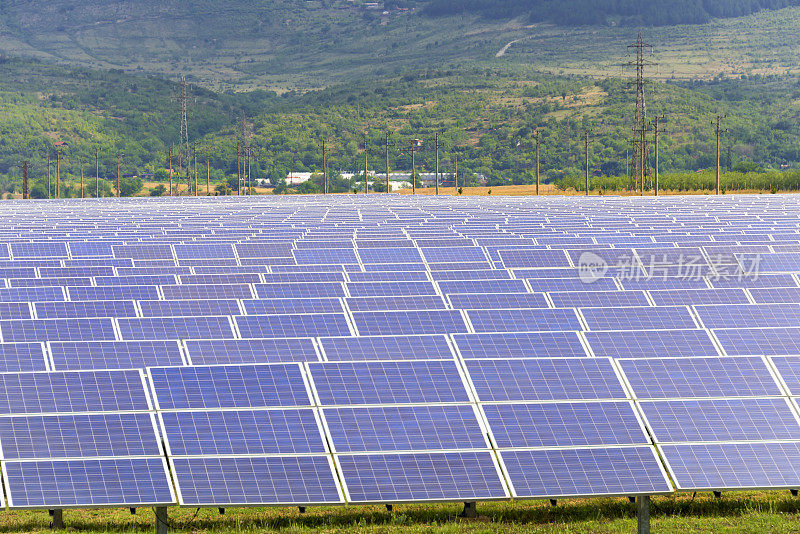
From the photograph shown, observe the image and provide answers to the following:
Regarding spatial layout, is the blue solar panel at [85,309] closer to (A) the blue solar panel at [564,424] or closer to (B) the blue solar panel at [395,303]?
(B) the blue solar panel at [395,303]

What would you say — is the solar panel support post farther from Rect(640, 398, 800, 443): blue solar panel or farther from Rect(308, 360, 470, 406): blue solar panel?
Rect(308, 360, 470, 406): blue solar panel

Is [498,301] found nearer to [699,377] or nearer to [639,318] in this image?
[639,318]

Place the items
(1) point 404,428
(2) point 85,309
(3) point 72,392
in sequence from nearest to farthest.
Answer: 1. (1) point 404,428
2. (3) point 72,392
3. (2) point 85,309

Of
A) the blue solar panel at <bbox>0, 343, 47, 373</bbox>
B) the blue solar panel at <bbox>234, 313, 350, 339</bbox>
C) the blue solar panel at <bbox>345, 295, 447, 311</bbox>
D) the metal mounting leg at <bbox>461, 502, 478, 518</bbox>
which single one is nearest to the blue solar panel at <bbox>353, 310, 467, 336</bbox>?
the blue solar panel at <bbox>234, 313, 350, 339</bbox>

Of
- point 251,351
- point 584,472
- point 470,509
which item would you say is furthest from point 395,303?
point 584,472

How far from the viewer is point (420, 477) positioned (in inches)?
504

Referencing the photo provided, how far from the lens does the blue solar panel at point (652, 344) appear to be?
52.8 feet

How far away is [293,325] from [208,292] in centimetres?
498

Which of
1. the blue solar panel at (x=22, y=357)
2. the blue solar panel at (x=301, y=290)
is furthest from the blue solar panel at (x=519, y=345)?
the blue solar panel at (x=301, y=290)

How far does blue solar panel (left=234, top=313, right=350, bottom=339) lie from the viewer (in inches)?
731

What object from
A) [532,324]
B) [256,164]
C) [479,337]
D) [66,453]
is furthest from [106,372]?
[256,164]

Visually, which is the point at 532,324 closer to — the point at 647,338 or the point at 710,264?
the point at 647,338

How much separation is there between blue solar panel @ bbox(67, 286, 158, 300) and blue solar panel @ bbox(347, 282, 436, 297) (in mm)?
4398

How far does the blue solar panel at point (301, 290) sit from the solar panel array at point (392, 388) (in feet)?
0.22
